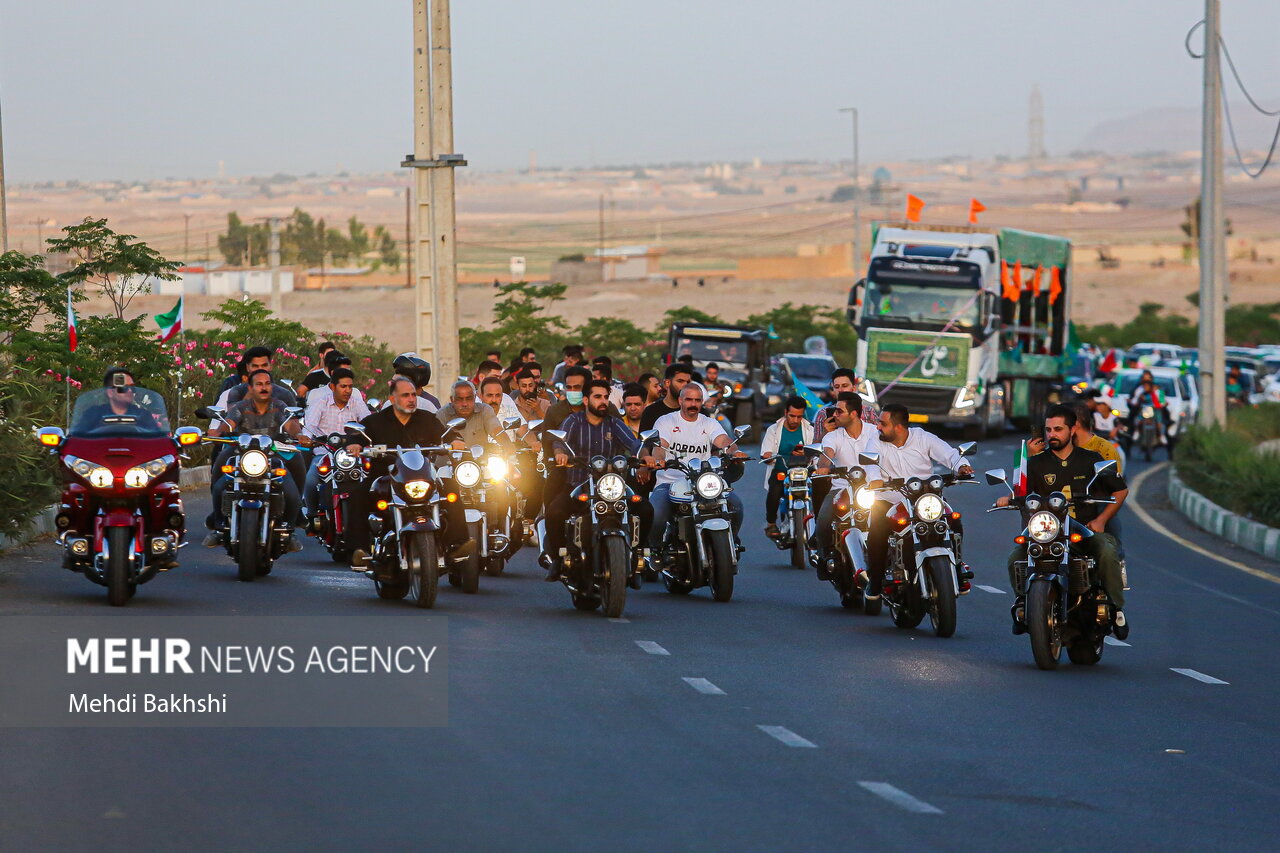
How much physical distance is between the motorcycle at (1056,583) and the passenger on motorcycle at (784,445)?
546cm

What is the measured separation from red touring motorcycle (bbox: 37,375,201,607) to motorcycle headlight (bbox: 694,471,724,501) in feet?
12.4

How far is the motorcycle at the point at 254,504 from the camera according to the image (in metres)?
15.1

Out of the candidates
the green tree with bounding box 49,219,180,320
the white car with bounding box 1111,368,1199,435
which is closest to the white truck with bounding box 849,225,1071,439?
the white car with bounding box 1111,368,1199,435

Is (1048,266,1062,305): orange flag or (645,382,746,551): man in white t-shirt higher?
(1048,266,1062,305): orange flag

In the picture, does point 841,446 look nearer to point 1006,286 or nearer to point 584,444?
point 584,444

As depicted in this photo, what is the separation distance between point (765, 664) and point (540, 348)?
40322 mm

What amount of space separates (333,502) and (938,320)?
25047 mm

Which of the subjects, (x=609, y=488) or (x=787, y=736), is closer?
(x=787, y=736)

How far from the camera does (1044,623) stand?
1223cm

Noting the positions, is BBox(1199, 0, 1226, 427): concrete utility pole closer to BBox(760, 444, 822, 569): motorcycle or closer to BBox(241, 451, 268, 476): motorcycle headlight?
BBox(760, 444, 822, 569): motorcycle

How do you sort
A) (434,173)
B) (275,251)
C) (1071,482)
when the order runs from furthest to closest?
(275,251)
(434,173)
(1071,482)

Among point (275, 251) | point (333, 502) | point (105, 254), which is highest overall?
point (275, 251)

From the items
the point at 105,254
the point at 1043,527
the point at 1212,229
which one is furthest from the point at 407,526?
the point at 1212,229

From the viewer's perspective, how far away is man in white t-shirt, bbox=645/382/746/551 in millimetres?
15531
